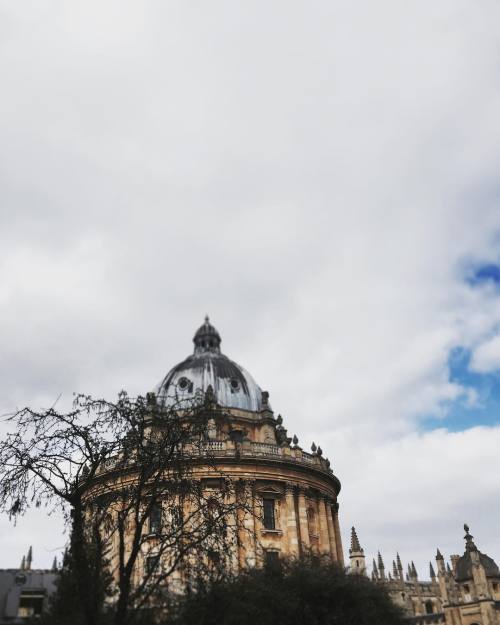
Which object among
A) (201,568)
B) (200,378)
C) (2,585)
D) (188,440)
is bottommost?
(201,568)

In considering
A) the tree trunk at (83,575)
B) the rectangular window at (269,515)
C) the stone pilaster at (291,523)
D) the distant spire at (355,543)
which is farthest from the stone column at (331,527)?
the tree trunk at (83,575)

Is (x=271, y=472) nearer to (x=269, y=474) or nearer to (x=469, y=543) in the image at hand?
(x=269, y=474)

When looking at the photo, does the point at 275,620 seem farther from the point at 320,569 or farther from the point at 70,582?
the point at 70,582

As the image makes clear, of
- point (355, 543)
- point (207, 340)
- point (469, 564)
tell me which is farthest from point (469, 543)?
point (207, 340)

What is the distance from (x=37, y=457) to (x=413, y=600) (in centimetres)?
6745

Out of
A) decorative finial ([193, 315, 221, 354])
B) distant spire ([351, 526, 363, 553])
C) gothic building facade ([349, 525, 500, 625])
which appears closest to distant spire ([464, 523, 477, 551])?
gothic building facade ([349, 525, 500, 625])

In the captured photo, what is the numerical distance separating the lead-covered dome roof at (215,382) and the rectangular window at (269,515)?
9407mm

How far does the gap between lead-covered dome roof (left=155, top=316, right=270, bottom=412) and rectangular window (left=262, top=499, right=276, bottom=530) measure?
941 cm

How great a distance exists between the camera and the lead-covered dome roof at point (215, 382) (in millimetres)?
48094

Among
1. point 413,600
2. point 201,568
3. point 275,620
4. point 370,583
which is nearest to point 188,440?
point 201,568

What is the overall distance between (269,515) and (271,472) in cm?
269

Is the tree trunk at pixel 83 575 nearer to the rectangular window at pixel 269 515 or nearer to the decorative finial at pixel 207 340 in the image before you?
the rectangular window at pixel 269 515

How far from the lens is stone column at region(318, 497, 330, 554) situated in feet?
Answer: 131

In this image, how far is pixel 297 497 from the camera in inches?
1572
